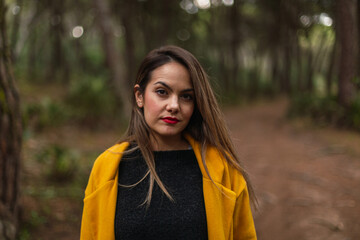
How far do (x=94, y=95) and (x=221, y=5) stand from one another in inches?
540

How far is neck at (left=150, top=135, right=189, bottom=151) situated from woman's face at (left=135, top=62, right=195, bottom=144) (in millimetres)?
114

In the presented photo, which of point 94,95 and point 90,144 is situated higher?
point 94,95

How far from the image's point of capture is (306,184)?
17.2 feet

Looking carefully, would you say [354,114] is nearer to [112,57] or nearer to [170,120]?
[112,57]

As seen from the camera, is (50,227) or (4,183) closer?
(4,183)

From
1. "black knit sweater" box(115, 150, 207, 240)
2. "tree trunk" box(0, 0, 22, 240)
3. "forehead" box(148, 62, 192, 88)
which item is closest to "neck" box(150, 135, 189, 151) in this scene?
"black knit sweater" box(115, 150, 207, 240)

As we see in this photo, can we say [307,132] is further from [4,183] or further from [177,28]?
[177,28]

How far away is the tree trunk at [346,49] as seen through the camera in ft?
27.1

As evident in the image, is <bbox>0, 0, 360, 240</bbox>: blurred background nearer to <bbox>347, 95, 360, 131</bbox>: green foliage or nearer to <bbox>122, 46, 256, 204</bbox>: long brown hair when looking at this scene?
<bbox>347, 95, 360, 131</bbox>: green foliage

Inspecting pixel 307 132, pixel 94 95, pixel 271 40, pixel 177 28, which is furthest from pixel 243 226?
pixel 271 40

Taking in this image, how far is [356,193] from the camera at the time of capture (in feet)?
15.6

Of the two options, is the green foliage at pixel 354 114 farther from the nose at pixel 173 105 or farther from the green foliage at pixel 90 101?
the nose at pixel 173 105

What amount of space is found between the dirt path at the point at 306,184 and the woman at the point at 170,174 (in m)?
1.11

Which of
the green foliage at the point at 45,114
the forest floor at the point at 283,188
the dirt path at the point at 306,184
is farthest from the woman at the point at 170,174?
the green foliage at the point at 45,114
